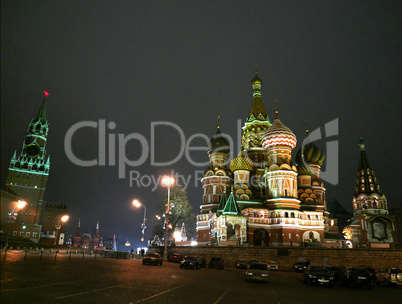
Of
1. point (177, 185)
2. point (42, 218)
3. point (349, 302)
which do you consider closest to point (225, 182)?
point (177, 185)

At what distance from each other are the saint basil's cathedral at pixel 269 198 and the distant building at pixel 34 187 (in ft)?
149

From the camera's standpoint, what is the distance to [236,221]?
4697 cm

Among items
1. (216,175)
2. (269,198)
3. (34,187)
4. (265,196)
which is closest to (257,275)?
(269,198)

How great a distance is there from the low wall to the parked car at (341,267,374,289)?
1425 cm

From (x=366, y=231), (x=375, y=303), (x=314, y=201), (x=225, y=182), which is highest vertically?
(x=225, y=182)

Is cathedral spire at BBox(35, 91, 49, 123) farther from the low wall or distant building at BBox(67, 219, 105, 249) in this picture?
the low wall

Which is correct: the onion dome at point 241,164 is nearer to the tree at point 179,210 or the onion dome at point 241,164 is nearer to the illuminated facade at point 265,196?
the illuminated facade at point 265,196

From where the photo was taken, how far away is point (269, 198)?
52094mm

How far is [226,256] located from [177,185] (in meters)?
24.9

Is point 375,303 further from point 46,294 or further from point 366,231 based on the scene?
point 366,231

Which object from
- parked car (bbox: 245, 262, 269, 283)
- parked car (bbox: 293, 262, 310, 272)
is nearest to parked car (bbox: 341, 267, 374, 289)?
parked car (bbox: 245, 262, 269, 283)

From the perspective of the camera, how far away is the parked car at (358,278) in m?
17.1

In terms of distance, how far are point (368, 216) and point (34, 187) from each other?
84.2m

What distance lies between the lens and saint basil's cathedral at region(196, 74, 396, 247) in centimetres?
A: 4853
